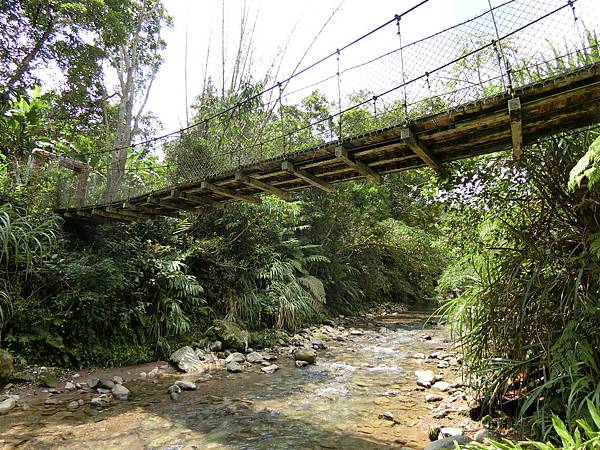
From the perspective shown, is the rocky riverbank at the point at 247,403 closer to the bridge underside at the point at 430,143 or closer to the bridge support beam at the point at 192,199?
the bridge support beam at the point at 192,199

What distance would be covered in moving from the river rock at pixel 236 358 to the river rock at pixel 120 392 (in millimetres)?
1619

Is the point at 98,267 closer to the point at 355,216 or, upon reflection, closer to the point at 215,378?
the point at 215,378

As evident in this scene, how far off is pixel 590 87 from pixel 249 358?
514 cm

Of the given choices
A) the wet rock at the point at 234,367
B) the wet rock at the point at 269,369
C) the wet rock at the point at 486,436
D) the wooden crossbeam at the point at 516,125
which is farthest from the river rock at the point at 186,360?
the wooden crossbeam at the point at 516,125

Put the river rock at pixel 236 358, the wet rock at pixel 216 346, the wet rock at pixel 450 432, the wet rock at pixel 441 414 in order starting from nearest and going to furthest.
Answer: the wet rock at pixel 450 432, the wet rock at pixel 441 414, the river rock at pixel 236 358, the wet rock at pixel 216 346

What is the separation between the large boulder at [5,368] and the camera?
12.3 ft

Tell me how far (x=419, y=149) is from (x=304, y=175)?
1.39 meters

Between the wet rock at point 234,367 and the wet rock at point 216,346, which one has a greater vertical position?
the wet rock at point 216,346

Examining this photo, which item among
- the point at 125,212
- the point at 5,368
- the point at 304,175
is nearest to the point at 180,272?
the point at 125,212

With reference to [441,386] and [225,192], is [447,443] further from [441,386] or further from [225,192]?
[225,192]

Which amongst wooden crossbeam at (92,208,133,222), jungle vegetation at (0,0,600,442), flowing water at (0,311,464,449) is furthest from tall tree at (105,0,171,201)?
flowing water at (0,311,464,449)

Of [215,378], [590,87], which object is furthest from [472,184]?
[215,378]

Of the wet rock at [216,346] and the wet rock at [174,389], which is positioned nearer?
the wet rock at [174,389]

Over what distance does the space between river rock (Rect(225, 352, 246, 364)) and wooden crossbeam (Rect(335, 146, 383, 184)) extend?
11.2ft
